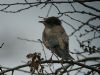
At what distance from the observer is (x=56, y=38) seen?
7.54 meters

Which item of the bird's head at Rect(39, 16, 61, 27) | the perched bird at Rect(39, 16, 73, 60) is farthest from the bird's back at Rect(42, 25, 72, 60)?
the bird's head at Rect(39, 16, 61, 27)

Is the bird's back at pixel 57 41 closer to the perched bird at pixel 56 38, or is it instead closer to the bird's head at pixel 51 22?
the perched bird at pixel 56 38

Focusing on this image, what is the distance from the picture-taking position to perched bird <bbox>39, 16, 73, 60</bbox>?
285 inches

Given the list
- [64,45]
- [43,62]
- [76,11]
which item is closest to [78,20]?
[76,11]

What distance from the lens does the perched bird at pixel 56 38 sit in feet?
23.7

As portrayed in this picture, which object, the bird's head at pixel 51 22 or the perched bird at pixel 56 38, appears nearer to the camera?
the perched bird at pixel 56 38

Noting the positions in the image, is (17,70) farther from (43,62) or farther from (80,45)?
(80,45)

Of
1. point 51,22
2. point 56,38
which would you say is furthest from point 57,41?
point 51,22

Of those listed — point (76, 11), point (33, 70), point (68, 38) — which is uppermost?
point (76, 11)

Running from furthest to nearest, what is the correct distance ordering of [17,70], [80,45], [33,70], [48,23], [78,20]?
[48,23] < [80,45] < [78,20] < [17,70] < [33,70]

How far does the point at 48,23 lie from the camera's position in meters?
8.49

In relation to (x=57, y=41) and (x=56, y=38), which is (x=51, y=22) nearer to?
(x=56, y=38)

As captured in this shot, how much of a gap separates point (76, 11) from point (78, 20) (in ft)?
0.89

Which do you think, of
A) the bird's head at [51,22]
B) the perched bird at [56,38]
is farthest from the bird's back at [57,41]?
the bird's head at [51,22]
